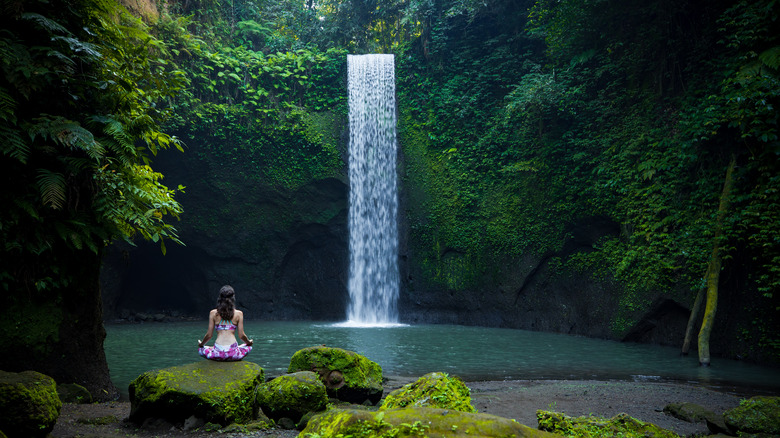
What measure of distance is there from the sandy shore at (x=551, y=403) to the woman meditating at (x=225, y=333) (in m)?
0.96

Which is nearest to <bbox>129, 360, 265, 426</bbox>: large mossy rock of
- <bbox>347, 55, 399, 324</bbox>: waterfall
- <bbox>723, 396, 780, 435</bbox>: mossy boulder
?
<bbox>723, 396, 780, 435</bbox>: mossy boulder

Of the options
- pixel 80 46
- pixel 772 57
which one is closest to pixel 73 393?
pixel 80 46

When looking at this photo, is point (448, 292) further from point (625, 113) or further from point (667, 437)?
point (667, 437)

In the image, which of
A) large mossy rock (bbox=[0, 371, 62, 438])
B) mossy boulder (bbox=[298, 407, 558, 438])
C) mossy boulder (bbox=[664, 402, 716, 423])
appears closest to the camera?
mossy boulder (bbox=[298, 407, 558, 438])

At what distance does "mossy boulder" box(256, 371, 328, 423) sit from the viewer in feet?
17.5

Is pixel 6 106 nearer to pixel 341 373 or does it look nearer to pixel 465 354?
Result: pixel 341 373

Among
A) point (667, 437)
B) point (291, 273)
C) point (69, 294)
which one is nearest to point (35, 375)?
point (69, 294)

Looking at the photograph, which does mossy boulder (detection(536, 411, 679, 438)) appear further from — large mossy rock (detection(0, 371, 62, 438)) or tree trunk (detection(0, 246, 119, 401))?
tree trunk (detection(0, 246, 119, 401))

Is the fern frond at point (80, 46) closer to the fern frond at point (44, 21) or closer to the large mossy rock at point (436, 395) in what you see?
the fern frond at point (44, 21)

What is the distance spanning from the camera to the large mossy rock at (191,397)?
16.4 ft

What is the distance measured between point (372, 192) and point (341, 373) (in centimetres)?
1266

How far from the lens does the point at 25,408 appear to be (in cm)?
409

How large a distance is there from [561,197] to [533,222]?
115 cm

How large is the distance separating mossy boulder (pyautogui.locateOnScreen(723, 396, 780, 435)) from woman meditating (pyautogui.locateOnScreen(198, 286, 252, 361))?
489 cm
